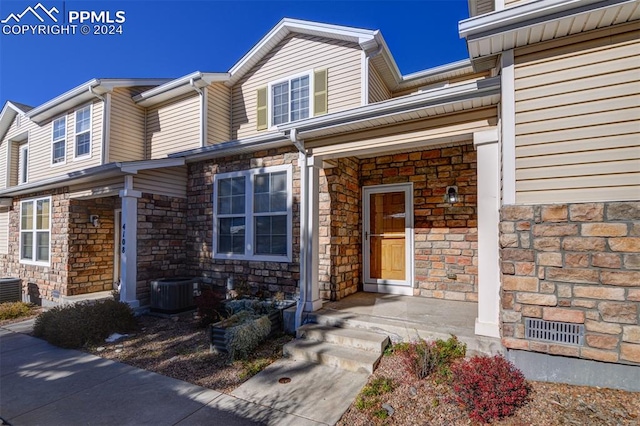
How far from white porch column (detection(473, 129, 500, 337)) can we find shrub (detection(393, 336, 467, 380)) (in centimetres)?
32

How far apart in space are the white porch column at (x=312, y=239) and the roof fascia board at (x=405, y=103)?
580mm

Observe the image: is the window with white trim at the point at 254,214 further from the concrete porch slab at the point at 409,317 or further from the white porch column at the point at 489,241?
the white porch column at the point at 489,241

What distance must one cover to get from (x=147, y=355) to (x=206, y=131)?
569 cm

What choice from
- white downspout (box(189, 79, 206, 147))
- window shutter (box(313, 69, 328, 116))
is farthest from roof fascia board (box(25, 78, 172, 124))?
window shutter (box(313, 69, 328, 116))

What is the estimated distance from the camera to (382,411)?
9.05ft

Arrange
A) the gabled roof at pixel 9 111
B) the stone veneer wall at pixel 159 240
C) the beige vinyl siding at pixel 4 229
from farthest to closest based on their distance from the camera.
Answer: the gabled roof at pixel 9 111 → the beige vinyl siding at pixel 4 229 → the stone veneer wall at pixel 159 240

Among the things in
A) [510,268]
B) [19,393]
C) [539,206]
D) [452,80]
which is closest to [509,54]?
[539,206]

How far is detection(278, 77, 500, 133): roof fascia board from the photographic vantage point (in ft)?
11.0

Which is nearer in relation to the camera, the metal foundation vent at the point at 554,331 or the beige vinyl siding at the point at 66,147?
the metal foundation vent at the point at 554,331

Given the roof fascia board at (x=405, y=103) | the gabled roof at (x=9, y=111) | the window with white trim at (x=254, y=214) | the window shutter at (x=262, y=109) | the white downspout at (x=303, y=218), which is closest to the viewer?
the roof fascia board at (x=405, y=103)

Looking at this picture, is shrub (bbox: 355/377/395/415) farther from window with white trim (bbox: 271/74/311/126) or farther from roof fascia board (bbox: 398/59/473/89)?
roof fascia board (bbox: 398/59/473/89)

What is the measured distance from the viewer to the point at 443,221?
17.9 ft

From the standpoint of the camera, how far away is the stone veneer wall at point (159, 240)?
6.22 m

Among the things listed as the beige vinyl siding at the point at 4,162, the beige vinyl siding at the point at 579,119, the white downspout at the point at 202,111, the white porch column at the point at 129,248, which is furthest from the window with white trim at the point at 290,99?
the beige vinyl siding at the point at 4,162
